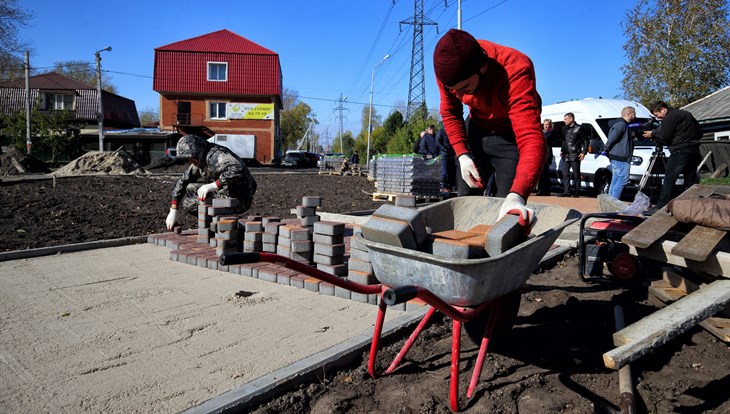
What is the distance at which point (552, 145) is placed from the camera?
13.1m

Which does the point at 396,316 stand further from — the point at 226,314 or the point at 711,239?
the point at 711,239

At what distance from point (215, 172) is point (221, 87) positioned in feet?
133

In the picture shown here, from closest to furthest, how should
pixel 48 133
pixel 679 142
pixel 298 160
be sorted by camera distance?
1. pixel 679 142
2. pixel 48 133
3. pixel 298 160

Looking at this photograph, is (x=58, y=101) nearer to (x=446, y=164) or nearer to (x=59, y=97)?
(x=59, y=97)

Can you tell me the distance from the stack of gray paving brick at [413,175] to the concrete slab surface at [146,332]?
25.3ft

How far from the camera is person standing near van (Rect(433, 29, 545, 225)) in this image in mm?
2475

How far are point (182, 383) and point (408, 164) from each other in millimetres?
9911

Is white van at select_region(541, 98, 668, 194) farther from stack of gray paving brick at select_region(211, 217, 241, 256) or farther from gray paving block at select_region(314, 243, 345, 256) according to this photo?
stack of gray paving brick at select_region(211, 217, 241, 256)

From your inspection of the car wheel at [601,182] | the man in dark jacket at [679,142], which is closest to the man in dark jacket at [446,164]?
the car wheel at [601,182]

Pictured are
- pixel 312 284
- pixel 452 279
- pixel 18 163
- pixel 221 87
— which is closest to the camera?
pixel 452 279

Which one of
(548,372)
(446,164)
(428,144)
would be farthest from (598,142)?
(548,372)

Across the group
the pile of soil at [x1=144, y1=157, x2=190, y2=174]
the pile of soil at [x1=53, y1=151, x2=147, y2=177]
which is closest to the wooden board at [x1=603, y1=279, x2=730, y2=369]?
the pile of soil at [x1=53, y1=151, x2=147, y2=177]

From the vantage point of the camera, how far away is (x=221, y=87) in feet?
142

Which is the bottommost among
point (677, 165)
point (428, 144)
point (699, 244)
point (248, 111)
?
point (699, 244)
